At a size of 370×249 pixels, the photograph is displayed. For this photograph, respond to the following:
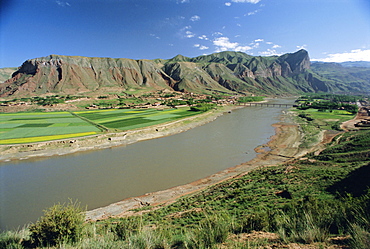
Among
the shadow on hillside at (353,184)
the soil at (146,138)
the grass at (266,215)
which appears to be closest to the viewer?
the grass at (266,215)

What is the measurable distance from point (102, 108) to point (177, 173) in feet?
206

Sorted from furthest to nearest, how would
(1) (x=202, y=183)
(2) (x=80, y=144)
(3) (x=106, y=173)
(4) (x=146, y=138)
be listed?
(4) (x=146, y=138) < (2) (x=80, y=144) < (3) (x=106, y=173) < (1) (x=202, y=183)

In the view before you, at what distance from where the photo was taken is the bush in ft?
20.2

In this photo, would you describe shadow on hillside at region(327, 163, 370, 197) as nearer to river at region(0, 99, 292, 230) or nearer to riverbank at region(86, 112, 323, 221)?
riverbank at region(86, 112, 323, 221)

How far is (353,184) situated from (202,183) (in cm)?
1135

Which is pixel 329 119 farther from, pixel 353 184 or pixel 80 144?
pixel 80 144

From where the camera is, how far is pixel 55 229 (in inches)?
243

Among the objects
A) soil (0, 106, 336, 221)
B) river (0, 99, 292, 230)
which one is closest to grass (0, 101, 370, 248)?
soil (0, 106, 336, 221)

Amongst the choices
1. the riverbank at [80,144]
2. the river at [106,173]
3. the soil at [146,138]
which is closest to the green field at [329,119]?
the soil at [146,138]

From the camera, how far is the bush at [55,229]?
20.2 feet

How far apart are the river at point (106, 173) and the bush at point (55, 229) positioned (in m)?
6.76

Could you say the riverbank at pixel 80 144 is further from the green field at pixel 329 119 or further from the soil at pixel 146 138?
the green field at pixel 329 119

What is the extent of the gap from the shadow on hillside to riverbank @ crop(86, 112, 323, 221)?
848 cm

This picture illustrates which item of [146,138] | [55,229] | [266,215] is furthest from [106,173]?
[266,215]
